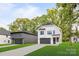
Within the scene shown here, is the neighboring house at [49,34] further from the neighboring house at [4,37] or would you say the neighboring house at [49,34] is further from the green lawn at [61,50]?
the neighboring house at [4,37]

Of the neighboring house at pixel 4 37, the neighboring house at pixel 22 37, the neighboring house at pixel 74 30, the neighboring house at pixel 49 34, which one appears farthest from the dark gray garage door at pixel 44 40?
the neighboring house at pixel 4 37

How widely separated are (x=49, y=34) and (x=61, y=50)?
452 mm

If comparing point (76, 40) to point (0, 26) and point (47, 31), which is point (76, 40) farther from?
point (0, 26)

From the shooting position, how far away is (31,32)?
11.6 meters

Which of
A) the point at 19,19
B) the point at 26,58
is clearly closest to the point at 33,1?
the point at 19,19

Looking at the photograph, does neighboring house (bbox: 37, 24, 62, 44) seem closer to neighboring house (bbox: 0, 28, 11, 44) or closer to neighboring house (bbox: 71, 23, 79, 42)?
neighboring house (bbox: 71, 23, 79, 42)

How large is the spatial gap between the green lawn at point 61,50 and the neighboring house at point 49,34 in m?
0.16

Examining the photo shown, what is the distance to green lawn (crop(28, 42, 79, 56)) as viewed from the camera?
37.3 ft

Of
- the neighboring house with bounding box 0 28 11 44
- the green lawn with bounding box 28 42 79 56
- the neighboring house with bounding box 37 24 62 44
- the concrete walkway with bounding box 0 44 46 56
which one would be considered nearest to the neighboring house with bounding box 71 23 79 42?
the green lawn with bounding box 28 42 79 56

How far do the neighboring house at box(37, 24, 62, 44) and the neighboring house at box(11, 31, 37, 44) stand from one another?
5.6 inches

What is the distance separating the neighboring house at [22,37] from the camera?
11.6 m

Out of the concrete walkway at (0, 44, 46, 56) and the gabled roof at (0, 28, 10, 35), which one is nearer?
the concrete walkway at (0, 44, 46, 56)

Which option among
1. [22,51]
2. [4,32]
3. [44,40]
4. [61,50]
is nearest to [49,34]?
[44,40]

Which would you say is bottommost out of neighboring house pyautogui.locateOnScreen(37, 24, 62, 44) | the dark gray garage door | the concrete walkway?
the concrete walkway
